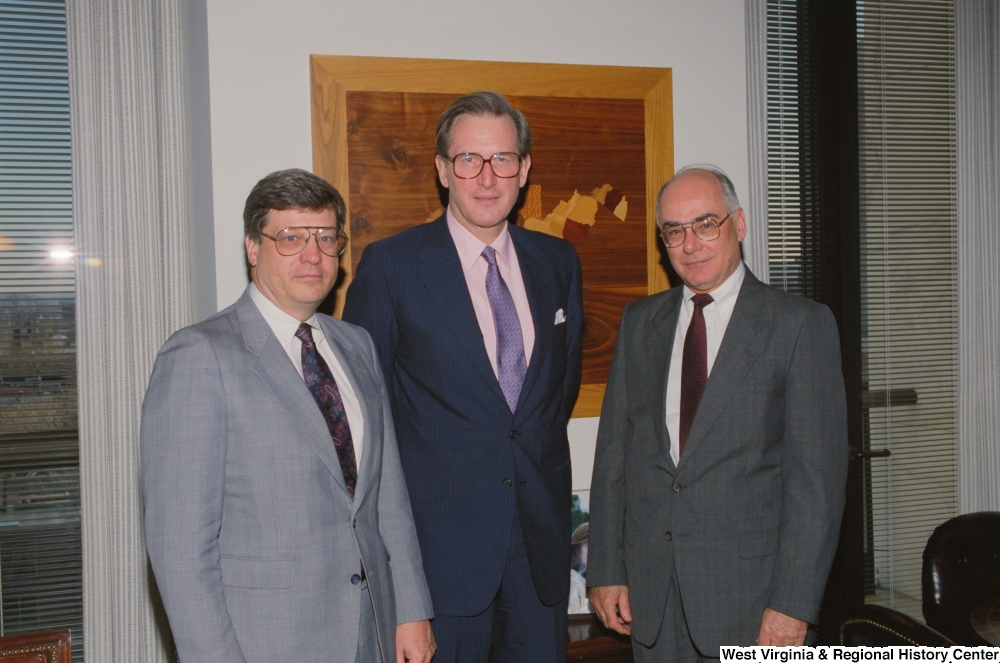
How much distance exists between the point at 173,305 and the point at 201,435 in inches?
55.0

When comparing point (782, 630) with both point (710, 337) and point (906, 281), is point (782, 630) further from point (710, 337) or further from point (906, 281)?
point (906, 281)

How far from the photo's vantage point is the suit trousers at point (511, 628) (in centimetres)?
211

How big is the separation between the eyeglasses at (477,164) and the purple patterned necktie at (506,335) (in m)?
0.23

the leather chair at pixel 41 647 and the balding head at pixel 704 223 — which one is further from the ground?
the balding head at pixel 704 223

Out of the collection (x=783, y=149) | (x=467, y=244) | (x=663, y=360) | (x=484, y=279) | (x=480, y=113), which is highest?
(x=783, y=149)

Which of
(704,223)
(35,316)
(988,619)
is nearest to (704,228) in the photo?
(704,223)

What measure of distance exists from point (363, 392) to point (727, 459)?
3.17ft

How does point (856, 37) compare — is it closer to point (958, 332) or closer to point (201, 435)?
point (958, 332)

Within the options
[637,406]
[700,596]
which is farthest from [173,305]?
[700,596]

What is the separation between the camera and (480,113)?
2.17 meters

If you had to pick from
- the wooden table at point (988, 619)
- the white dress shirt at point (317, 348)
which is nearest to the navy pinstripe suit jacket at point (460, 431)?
the white dress shirt at point (317, 348)

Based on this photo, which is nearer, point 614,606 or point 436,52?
point 614,606

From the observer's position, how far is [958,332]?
11.8ft

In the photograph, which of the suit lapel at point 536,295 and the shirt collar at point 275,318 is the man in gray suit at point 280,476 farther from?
the suit lapel at point 536,295
